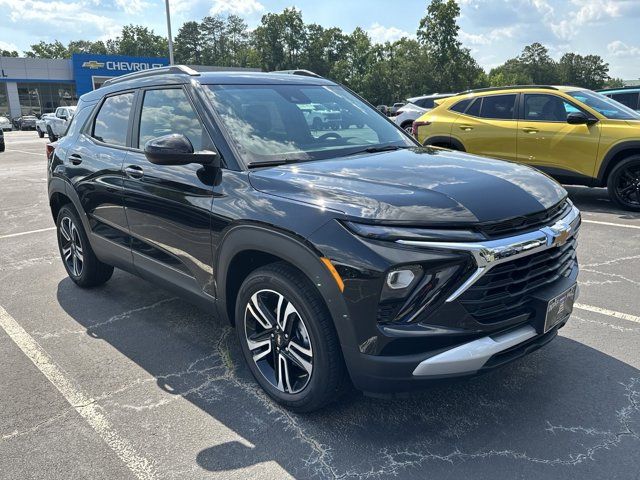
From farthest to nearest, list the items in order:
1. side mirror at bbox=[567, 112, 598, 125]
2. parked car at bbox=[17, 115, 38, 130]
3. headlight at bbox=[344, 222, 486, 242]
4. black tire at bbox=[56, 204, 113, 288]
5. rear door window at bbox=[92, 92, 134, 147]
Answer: parked car at bbox=[17, 115, 38, 130]
side mirror at bbox=[567, 112, 598, 125]
black tire at bbox=[56, 204, 113, 288]
rear door window at bbox=[92, 92, 134, 147]
headlight at bbox=[344, 222, 486, 242]

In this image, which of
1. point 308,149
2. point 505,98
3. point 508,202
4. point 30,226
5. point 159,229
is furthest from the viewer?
point 505,98

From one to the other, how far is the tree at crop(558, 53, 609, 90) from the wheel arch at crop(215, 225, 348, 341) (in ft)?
374

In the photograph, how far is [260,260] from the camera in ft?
10.3

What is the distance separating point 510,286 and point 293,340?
1.13 metres

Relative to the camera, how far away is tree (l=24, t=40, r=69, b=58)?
11288 cm

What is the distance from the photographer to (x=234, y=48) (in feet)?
383

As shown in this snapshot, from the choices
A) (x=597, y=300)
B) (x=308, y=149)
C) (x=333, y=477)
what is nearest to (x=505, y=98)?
(x=597, y=300)

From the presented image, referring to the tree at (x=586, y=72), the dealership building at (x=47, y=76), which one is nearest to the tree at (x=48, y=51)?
the dealership building at (x=47, y=76)

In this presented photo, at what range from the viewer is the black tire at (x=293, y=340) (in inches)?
106

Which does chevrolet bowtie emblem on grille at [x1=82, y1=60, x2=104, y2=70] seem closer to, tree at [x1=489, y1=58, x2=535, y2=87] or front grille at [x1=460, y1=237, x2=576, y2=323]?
front grille at [x1=460, y1=237, x2=576, y2=323]

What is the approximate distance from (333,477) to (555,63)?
416 ft

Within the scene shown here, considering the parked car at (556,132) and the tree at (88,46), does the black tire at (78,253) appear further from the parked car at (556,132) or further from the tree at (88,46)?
the tree at (88,46)

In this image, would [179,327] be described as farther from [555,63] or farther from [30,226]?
[555,63]

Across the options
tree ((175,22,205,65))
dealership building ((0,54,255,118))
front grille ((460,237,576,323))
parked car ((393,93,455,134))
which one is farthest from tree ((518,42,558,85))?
front grille ((460,237,576,323))
